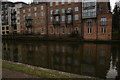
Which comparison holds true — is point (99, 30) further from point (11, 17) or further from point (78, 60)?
point (11, 17)

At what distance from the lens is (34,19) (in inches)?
1871

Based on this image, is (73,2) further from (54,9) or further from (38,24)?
(38,24)

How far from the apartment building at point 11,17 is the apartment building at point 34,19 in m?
4.26

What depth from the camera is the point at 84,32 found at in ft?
112

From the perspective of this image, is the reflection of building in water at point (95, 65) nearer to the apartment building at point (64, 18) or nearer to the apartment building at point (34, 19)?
the apartment building at point (64, 18)

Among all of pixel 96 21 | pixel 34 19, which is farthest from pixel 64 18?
pixel 34 19

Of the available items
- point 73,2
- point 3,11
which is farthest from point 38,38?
point 3,11

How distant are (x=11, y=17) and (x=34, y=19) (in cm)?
1678

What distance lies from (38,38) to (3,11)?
35.6 metres

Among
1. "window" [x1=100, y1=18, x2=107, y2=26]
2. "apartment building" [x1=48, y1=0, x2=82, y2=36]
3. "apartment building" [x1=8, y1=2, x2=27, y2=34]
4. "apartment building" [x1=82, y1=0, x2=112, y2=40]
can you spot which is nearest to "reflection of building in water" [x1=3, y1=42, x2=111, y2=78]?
"apartment building" [x1=82, y1=0, x2=112, y2=40]

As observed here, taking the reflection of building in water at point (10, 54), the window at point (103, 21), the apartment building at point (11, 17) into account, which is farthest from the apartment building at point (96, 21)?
the apartment building at point (11, 17)

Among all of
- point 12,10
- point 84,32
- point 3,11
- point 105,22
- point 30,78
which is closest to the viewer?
point 30,78

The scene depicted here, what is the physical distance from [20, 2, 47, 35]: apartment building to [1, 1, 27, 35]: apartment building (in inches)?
168

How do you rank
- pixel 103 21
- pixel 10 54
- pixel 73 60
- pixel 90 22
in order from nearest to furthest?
1. pixel 73 60
2. pixel 10 54
3. pixel 103 21
4. pixel 90 22
